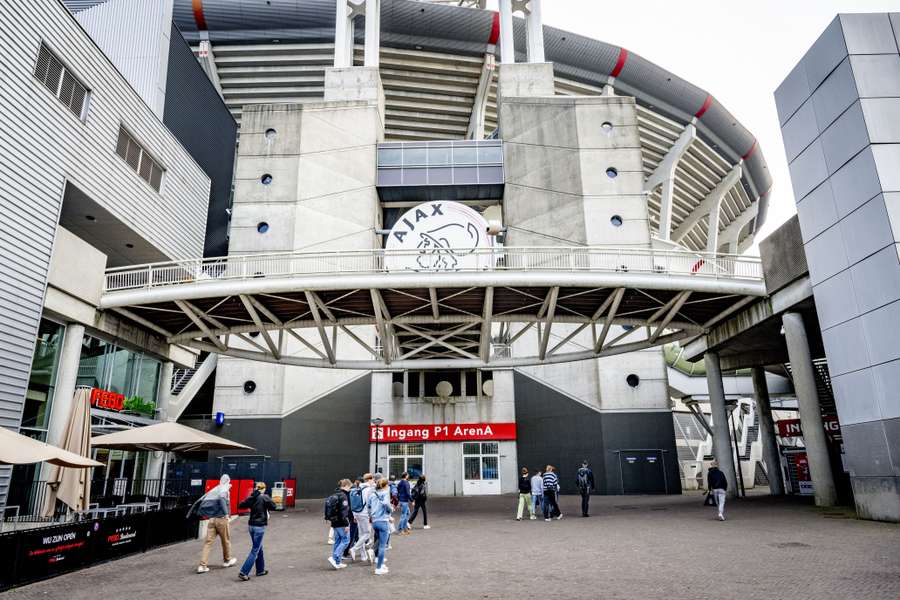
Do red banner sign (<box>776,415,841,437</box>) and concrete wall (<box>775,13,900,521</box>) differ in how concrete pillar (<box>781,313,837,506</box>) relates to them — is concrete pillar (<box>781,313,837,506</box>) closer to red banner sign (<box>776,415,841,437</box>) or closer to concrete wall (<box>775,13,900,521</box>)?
concrete wall (<box>775,13,900,521</box>)

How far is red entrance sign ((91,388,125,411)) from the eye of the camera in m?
21.8

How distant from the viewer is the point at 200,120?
3459 centimetres

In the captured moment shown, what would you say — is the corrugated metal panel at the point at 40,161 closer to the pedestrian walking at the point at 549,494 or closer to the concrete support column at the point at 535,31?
the pedestrian walking at the point at 549,494

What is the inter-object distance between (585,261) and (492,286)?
15287 millimetres

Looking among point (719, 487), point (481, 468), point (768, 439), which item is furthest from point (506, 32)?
point (719, 487)

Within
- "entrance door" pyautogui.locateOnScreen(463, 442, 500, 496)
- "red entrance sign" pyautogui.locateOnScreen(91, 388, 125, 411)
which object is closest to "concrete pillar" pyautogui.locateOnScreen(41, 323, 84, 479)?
"red entrance sign" pyautogui.locateOnScreen(91, 388, 125, 411)

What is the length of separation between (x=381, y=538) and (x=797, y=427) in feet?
87.5

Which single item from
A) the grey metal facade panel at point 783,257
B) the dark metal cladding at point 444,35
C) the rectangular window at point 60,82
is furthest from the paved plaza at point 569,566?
the dark metal cladding at point 444,35

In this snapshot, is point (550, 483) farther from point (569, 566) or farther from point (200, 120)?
point (200, 120)

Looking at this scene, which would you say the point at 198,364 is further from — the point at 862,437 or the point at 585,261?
the point at 862,437

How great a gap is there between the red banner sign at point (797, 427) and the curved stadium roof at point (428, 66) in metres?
29.2

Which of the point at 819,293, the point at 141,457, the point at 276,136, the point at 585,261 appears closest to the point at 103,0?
the point at 276,136

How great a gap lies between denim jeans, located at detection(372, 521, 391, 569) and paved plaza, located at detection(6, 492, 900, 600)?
287 millimetres

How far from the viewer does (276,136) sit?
123 ft
